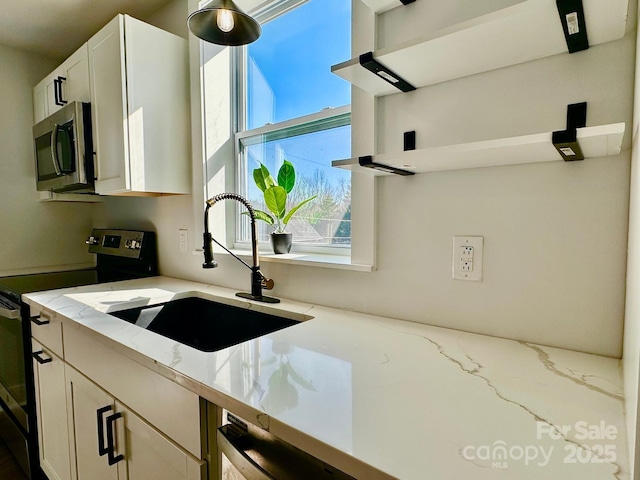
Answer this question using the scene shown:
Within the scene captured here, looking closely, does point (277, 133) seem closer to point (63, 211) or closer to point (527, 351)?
point (527, 351)

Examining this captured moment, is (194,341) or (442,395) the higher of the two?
(442,395)

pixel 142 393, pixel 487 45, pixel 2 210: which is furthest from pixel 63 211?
pixel 487 45

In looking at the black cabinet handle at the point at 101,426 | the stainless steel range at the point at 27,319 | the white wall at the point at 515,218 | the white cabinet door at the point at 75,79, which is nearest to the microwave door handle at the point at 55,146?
the white cabinet door at the point at 75,79

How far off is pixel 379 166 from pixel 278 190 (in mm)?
636

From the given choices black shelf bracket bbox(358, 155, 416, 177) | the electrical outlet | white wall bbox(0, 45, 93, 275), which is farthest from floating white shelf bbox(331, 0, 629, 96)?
white wall bbox(0, 45, 93, 275)

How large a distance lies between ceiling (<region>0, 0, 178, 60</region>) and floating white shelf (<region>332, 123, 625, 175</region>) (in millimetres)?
1822

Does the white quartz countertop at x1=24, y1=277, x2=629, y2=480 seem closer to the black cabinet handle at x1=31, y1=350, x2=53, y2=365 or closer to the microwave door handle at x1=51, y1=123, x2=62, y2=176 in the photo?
the black cabinet handle at x1=31, y1=350, x2=53, y2=365

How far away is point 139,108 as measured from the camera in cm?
168

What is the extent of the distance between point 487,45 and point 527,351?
712 mm

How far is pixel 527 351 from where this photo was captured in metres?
0.87

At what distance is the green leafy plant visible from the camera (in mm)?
1502

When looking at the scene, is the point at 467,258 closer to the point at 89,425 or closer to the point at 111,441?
the point at 111,441

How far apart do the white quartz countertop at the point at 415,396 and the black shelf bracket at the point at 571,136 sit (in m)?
0.45

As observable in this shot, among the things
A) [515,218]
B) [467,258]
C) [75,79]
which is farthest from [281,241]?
[75,79]
